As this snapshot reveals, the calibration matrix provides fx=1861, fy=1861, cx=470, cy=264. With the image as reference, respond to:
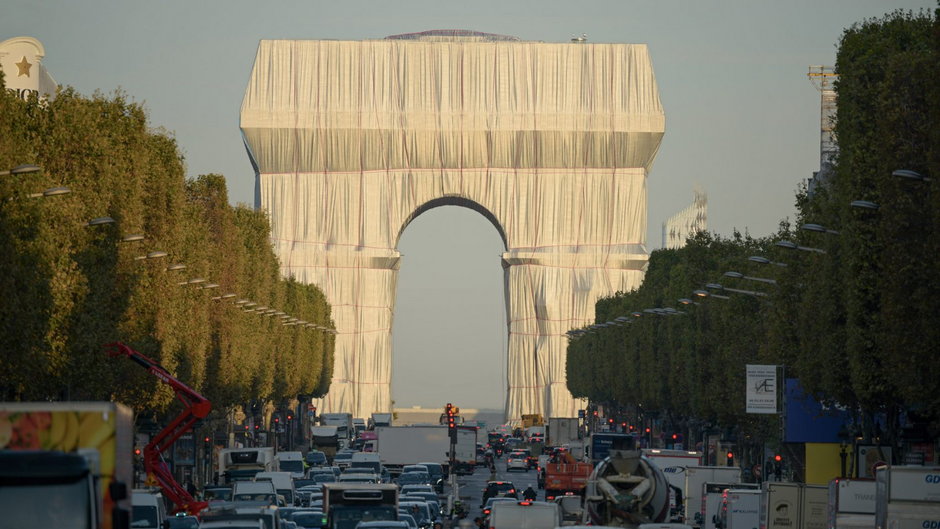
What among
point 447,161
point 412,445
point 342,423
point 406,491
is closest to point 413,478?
point 406,491

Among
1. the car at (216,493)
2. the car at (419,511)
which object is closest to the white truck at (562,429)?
the car at (216,493)

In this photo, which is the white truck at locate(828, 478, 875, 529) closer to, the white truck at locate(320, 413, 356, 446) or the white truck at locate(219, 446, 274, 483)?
the white truck at locate(219, 446, 274, 483)

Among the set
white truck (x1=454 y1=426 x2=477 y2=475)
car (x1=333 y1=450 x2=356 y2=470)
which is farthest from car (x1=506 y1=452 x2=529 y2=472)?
car (x1=333 y1=450 x2=356 y2=470)

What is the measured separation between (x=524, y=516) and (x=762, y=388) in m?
19.8

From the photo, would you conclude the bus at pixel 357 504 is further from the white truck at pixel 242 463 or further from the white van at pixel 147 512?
the white truck at pixel 242 463

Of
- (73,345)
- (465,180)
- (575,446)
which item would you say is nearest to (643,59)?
(465,180)

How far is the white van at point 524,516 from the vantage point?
33656mm

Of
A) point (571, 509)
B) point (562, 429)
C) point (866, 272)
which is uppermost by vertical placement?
point (866, 272)

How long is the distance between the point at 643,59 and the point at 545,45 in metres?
6.76

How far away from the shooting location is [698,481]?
50875 millimetres

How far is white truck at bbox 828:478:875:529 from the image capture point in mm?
34750

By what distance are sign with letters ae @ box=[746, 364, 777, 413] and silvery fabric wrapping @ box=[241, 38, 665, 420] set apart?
73.3 m

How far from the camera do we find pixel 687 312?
77000 mm

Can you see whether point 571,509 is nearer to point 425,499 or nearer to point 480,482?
point 425,499
